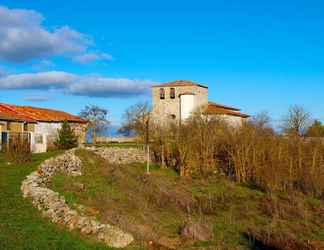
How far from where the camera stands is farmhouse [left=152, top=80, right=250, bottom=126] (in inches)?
2143

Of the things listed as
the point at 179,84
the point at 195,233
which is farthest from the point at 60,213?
the point at 179,84

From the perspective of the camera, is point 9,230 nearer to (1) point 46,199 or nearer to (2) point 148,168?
(1) point 46,199

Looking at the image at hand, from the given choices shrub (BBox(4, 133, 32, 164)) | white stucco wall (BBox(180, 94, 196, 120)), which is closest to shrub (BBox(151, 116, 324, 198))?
shrub (BBox(4, 133, 32, 164))

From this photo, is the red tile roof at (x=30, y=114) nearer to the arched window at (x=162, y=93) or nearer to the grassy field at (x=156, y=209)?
the grassy field at (x=156, y=209)

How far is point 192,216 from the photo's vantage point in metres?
20.4

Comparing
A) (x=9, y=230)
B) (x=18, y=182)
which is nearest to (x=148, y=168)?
(x=18, y=182)

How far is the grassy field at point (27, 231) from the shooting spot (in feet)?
36.6

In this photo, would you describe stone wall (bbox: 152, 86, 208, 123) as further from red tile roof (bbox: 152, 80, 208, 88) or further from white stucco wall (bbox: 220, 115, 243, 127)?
white stucco wall (bbox: 220, 115, 243, 127)

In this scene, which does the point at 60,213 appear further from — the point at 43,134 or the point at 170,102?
the point at 170,102

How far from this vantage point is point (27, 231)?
12180mm

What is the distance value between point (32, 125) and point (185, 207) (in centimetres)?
1865

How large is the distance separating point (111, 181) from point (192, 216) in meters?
6.52

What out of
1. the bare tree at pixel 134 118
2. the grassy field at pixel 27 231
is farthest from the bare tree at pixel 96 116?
the grassy field at pixel 27 231

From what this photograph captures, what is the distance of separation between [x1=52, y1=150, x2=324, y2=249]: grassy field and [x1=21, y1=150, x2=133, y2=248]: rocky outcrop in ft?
2.01
